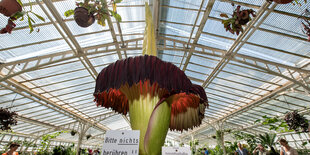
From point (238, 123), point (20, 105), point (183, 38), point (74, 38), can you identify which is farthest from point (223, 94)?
point (20, 105)

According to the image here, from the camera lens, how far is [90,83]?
389 inches

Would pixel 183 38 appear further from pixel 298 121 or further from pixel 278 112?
pixel 278 112

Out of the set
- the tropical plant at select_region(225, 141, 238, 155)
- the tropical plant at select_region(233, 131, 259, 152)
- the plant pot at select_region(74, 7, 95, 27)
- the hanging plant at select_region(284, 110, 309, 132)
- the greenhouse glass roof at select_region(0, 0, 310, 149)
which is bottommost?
the tropical plant at select_region(225, 141, 238, 155)

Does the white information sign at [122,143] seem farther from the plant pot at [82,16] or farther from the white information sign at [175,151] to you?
the plant pot at [82,16]

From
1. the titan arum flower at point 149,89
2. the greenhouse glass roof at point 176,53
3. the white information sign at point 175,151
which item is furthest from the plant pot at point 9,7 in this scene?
the greenhouse glass roof at point 176,53

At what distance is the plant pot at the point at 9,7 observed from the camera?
3.26ft

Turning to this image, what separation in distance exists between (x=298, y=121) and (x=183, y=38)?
5.49 meters

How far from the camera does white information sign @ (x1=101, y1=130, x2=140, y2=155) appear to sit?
2.04ft

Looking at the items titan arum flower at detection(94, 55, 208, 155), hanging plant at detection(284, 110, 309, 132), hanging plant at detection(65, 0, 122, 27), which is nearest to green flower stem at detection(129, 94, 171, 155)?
titan arum flower at detection(94, 55, 208, 155)

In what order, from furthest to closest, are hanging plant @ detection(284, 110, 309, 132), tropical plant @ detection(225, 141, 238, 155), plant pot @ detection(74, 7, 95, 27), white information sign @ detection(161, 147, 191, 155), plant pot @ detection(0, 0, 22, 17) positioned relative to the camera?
tropical plant @ detection(225, 141, 238, 155)
hanging plant @ detection(284, 110, 309, 132)
plant pot @ detection(74, 7, 95, 27)
plant pot @ detection(0, 0, 22, 17)
white information sign @ detection(161, 147, 191, 155)

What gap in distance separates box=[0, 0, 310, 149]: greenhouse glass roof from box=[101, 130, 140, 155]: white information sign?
4.67m

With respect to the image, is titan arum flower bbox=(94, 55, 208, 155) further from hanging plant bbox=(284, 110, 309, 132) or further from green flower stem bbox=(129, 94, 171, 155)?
hanging plant bbox=(284, 110, 309, 132)

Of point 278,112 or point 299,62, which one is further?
point 278,112

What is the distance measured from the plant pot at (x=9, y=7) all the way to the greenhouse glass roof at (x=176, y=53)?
3921 millimetres
